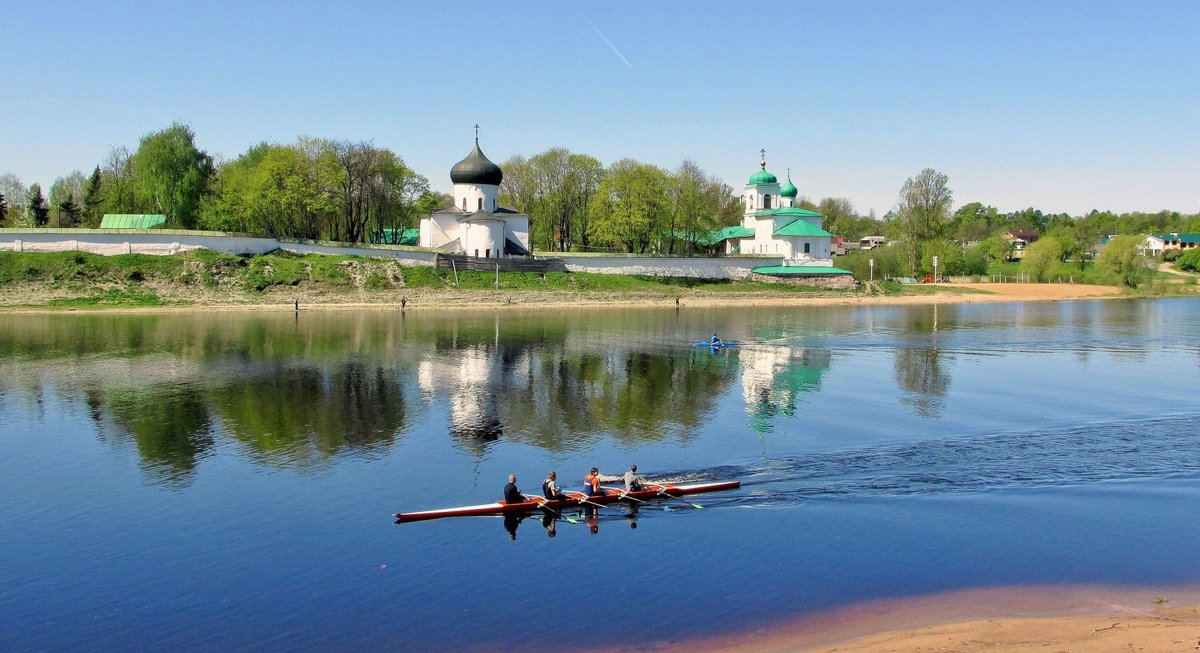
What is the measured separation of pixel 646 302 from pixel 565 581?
6310 centimetres

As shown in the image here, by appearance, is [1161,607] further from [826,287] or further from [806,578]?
[826,287]

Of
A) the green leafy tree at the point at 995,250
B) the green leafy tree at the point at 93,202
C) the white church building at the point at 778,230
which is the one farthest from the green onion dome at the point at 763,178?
the green leafy tree at the point at 93,202

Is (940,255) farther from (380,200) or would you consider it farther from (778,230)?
(380,200)

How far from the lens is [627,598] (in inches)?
614

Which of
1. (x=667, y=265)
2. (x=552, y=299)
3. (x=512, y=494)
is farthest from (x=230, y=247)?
(x=512, y=494)

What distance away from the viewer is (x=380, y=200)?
3383 inches

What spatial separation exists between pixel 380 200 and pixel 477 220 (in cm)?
1088

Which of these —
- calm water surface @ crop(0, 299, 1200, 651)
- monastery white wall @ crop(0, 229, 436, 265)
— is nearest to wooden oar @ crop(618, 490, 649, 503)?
calm water surface @ crop(0, 299, 1200, 651)

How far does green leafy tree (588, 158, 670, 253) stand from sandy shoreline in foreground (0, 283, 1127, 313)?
9.41 metres

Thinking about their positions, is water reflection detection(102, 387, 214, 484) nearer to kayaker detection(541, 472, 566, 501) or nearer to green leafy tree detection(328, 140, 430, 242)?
kayaker detection(541, 472, 566, 501)

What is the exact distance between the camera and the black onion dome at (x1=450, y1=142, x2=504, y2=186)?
83500 mm

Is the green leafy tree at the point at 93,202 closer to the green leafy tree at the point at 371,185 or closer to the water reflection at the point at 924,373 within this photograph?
the green leafy tree at the point at 371,185

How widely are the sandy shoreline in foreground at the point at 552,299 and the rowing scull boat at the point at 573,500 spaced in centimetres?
5047

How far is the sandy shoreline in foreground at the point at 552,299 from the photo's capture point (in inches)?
2586
